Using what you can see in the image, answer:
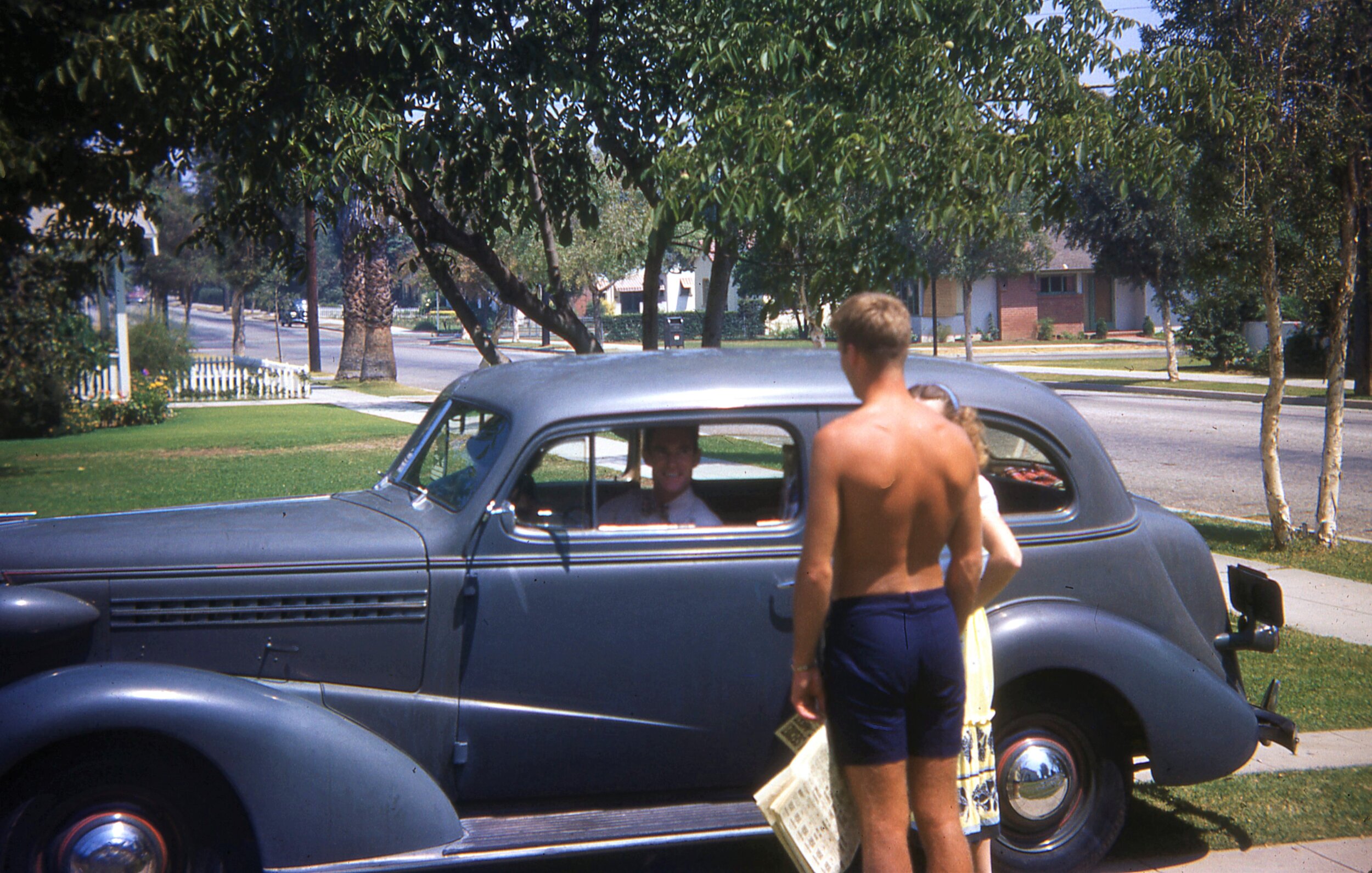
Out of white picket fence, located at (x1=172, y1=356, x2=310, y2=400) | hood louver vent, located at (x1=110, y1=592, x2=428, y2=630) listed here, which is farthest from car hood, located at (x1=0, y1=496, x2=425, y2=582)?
white picket fence, located at (x1=172, y1=356, x2=310, y2=400)

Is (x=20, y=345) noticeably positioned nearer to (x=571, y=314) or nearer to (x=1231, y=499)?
(x=571, y=314)

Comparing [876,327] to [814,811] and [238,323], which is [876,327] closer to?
[814,811]

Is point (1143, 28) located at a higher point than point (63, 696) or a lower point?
higher

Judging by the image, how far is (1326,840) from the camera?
4.39 meters

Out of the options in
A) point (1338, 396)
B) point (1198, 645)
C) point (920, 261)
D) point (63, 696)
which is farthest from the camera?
point (1338, 396)

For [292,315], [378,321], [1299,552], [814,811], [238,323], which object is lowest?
[1299,552]

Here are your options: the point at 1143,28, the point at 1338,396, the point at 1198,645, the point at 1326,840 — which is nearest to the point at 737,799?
the point at 1198,645

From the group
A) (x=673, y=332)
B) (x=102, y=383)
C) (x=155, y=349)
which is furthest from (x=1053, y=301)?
(x=673, y=332)

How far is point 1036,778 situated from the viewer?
13.2 feet

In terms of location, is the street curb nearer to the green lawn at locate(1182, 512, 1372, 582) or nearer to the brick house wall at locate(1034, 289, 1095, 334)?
the green lawn at locate(1182, 512, 1372, 582)

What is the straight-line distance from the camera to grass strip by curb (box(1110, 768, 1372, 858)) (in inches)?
174

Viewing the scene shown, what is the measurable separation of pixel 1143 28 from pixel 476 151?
21.9ft

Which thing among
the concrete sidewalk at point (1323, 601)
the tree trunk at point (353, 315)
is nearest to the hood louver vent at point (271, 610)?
the concrete sidewalk at point (1323, 601)

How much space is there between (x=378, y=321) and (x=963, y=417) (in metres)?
30.0
